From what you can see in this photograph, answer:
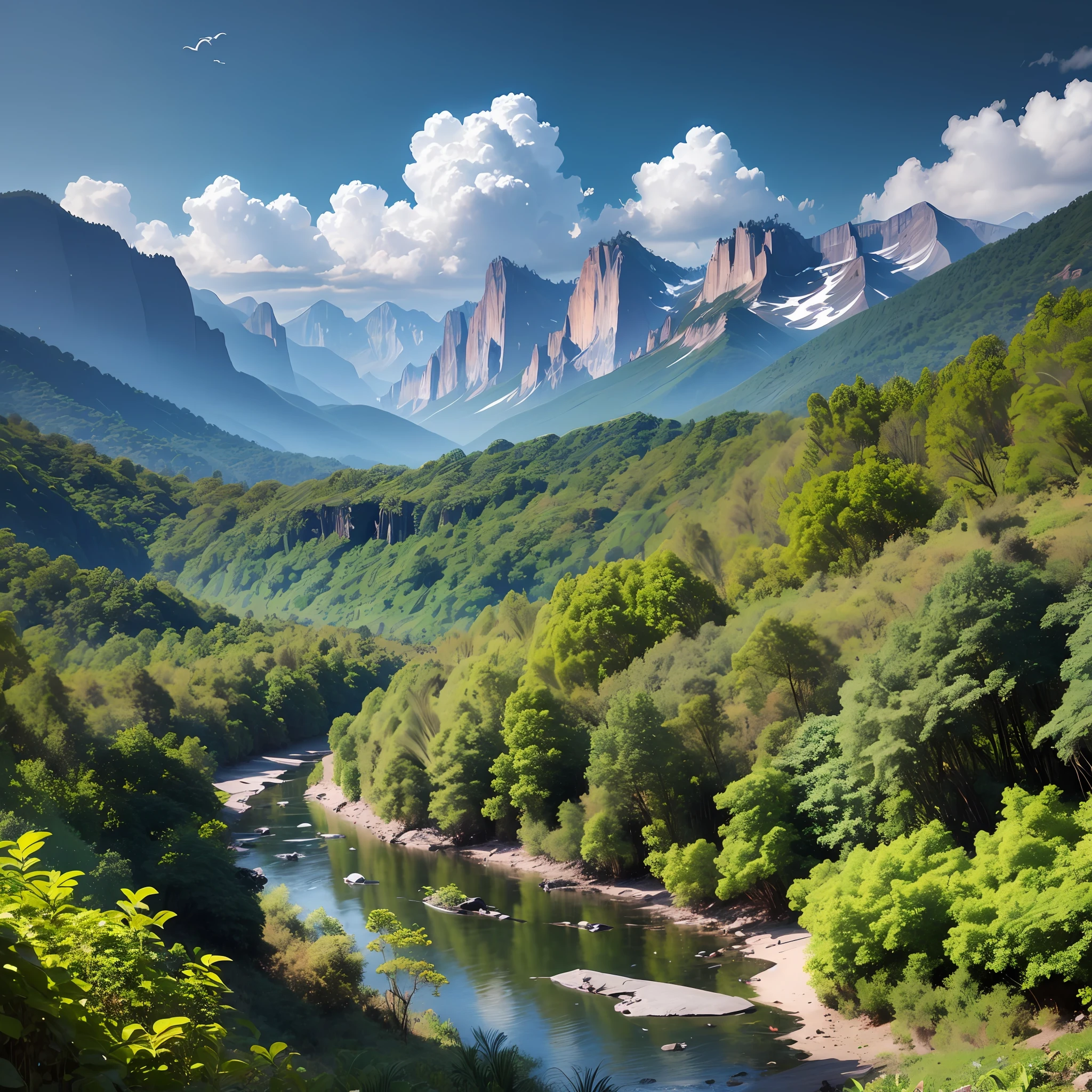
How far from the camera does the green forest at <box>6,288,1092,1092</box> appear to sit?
20.4 m

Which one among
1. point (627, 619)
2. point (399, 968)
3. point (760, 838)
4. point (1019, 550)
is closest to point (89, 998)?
point (399, 968)

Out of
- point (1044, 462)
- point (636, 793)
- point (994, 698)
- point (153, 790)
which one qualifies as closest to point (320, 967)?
point (153, 790)

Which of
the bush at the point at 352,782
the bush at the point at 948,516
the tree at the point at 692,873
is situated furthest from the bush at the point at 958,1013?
the bush at the point at 352,782

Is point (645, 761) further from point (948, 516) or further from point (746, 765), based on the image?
point (948, 516)

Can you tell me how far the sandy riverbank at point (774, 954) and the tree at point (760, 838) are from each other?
1934mm

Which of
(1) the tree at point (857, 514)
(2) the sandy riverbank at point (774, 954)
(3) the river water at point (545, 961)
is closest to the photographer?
(2) the sandy riverbank at point (774, 954)

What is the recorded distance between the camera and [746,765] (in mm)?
51625

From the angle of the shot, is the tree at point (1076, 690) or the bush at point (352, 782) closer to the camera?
the tree at point (1076, 690)

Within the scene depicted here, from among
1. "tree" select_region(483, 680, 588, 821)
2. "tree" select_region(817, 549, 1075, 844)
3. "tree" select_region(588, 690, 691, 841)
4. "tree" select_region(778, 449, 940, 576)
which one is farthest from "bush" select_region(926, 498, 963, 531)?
"tree" select_region(483, 680, 588, 821)

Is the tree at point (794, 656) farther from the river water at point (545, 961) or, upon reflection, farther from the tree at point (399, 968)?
the tree at point (399, 968)

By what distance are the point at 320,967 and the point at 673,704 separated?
26.6m

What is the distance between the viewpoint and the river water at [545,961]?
32.2 metres

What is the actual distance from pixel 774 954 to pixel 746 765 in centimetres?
1191

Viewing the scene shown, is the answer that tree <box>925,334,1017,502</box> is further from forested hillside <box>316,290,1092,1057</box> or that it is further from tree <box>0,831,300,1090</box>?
tree <box>0,831,300,1090</box>
